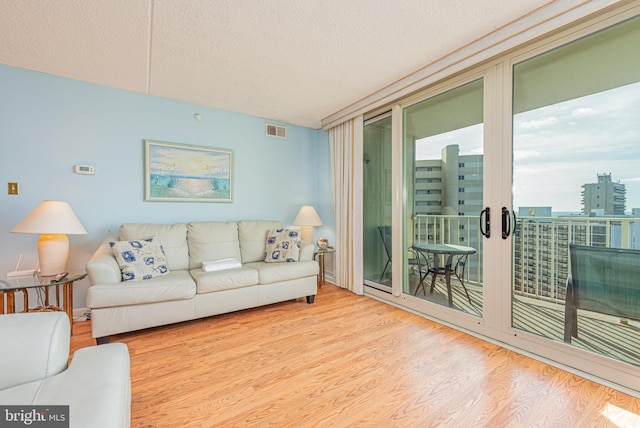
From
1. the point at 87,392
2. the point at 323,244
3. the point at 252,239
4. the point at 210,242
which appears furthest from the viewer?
the point at 323,244

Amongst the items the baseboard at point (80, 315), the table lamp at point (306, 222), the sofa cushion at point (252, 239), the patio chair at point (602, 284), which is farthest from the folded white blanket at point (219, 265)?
the patio chair at point (602, 284)

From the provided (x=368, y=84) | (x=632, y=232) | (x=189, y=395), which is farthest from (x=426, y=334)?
(x=368, y=84)

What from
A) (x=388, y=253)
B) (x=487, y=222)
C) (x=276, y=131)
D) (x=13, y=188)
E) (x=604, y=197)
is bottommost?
(x=388, y=253)

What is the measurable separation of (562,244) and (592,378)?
876mm

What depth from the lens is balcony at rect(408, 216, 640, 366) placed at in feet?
5.84

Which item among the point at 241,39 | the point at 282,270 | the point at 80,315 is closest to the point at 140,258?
the point at 80,315

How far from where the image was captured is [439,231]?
2.85m

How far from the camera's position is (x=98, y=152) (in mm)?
2971

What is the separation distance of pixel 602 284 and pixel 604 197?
0.59m

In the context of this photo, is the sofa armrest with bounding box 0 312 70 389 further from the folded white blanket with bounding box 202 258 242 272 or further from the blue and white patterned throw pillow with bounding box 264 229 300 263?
the blue and white patterned throw pillow with bounding box 264 229 300 263

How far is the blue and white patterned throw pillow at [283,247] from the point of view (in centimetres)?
334

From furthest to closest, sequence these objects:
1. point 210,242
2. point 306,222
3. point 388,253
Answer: point 306,222
point 388,253
point 210,242

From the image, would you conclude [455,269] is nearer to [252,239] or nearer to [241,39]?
[252,239]

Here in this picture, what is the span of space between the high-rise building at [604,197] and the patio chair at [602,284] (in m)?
0.26
